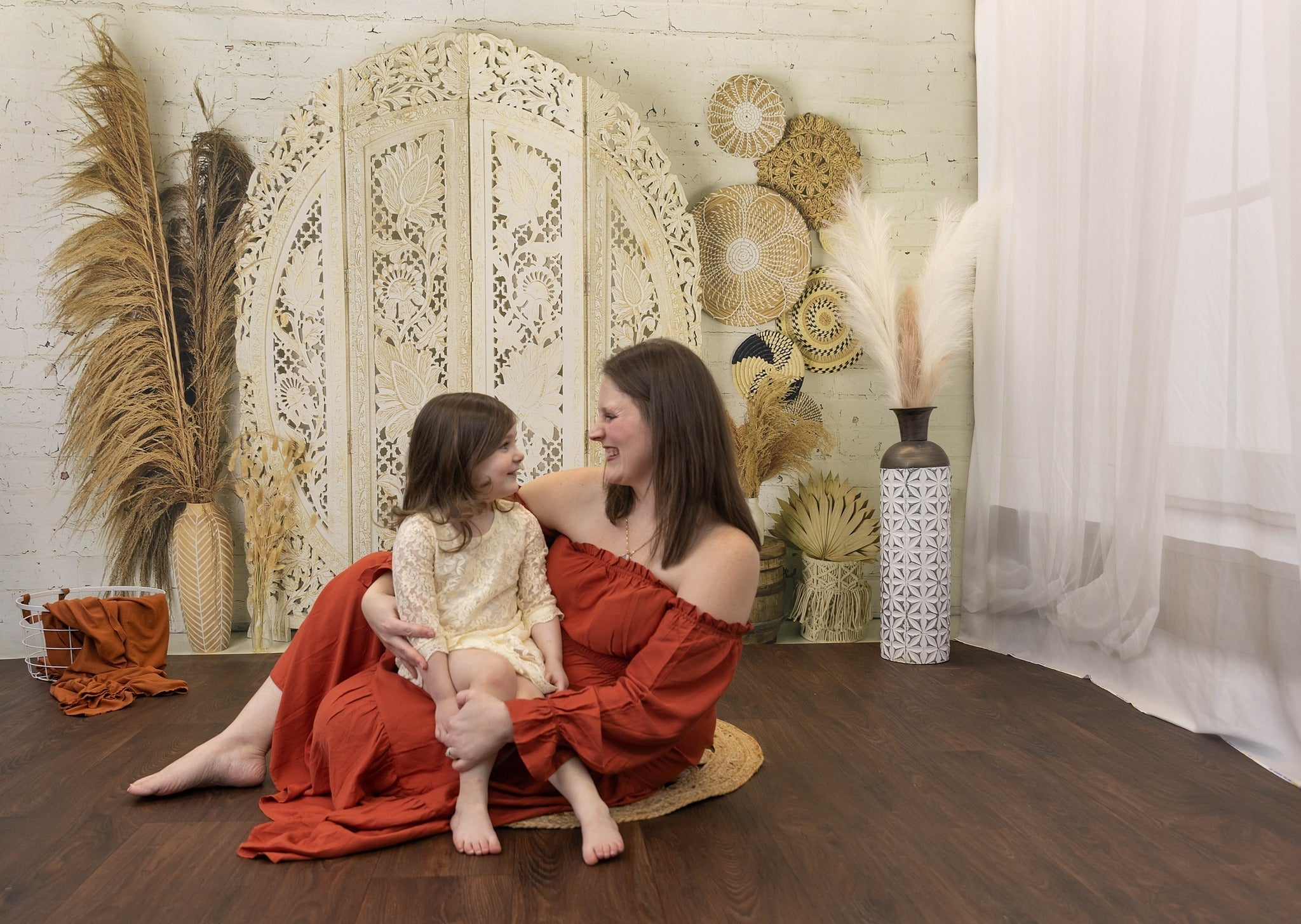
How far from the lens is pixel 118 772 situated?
2.56 metres

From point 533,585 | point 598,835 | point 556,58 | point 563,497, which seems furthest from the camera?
point 556,58

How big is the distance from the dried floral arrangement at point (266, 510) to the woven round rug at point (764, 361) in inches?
71.2

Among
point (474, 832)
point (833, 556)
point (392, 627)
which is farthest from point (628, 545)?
point (833, 556)

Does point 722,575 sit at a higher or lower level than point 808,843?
higher

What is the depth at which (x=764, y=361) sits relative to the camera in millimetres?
4281

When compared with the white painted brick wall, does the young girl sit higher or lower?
lower

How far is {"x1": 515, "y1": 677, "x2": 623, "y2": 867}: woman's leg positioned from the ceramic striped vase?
2207mm

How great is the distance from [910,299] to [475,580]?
237 centimetres

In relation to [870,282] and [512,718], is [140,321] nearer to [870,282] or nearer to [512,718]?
[512,718]

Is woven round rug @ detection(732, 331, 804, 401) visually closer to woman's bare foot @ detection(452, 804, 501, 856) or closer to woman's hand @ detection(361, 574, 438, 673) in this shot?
woman's hand @ detection(361, 574, 438, 673)

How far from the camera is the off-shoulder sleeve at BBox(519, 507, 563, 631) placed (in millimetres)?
2389

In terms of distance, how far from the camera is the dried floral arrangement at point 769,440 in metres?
4.09

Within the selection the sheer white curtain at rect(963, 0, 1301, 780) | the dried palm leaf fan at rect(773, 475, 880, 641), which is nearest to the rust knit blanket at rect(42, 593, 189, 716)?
the dried palm leaf fan at rect(773, 475, 880, 641)

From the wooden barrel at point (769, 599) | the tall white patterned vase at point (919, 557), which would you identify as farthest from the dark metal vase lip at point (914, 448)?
the wooden barrel at point (769, 599)
